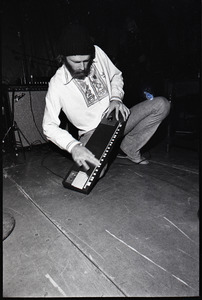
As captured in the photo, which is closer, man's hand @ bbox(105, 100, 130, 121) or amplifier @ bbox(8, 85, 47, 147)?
man's hand @ bbox(105, 100, 130, 121)

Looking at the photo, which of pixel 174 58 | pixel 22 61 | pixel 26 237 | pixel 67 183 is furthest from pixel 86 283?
pixel 22 61

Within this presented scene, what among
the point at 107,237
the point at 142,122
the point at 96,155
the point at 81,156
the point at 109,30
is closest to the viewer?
the point at 107,237

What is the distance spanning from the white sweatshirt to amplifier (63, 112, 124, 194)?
0.18m

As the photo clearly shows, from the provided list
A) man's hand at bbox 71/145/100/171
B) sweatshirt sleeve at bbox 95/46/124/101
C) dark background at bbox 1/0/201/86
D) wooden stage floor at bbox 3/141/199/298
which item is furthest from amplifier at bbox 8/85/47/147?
man's hand at bbox 71/145/100/171

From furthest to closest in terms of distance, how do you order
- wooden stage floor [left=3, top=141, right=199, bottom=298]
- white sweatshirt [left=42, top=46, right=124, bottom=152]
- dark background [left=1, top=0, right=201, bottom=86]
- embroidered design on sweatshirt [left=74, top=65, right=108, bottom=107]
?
dark background [left=1, top=0, right=201, bottom=86], embroidered design on sweatshirt [left=74, top=65, right=108, bottom=107], white sweatshirt [left=42, top=46, right=124, bottom=152], wooden stage floor [left=3, top=141, right=199, bottom=298]

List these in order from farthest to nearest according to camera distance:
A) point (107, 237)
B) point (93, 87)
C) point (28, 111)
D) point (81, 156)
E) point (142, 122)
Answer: point (28, 111), point (142, 122), point (93, 87), point (81, 156), point (107, 237)

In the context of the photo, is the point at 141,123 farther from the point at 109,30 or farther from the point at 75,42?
the point at 109,30

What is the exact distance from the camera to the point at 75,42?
1356 millimetres

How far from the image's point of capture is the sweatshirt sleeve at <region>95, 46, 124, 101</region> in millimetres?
1673

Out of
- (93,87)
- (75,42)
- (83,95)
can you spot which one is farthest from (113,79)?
(75,42)

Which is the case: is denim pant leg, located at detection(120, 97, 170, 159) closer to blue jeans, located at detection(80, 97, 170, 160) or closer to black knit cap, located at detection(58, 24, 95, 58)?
blue jeans, located at detection(80, 97, 170, 160)

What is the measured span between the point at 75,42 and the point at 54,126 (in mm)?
563

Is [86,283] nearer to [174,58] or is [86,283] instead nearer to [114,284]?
[114,284]

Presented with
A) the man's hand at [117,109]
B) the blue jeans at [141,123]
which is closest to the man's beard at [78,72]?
the man's hand at [117,109]
